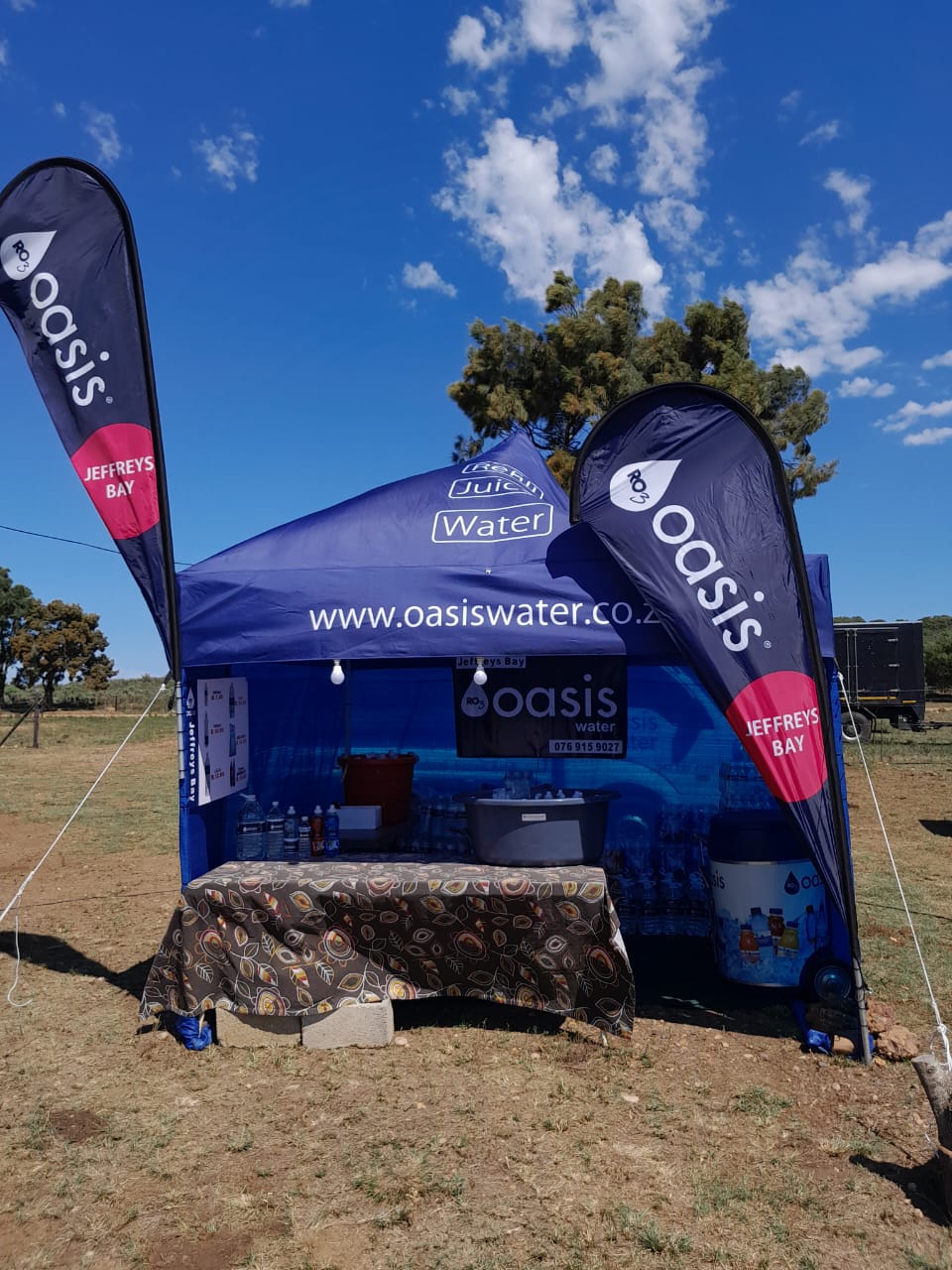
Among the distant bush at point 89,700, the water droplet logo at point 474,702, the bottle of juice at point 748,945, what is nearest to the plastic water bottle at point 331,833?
the water droplet logo at point 474,702

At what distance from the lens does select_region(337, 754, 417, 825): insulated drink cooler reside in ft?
18.5

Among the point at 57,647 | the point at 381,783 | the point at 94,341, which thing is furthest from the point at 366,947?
the point at 57,647

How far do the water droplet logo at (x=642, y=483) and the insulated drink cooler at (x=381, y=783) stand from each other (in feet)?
7.82

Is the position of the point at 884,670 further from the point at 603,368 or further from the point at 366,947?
the point at 366,947

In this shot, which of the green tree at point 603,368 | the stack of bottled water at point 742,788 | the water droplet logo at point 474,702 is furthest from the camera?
the green tree at point 603,368

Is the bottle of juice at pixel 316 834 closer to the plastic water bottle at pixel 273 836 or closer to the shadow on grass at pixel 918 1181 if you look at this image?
the plastic water bottle at pixel 273 836

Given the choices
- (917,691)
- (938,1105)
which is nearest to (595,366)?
(917,691)

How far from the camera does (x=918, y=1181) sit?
3.16 m

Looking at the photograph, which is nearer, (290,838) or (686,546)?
(686,546)

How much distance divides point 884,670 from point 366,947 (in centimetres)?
1934

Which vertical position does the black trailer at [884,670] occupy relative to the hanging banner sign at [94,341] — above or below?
below

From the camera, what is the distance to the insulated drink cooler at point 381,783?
5.65m

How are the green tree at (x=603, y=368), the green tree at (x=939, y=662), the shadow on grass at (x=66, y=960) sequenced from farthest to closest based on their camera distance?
1. the green tree at (x=939, y=662)
2. the green tree at (x=603, y=368)
3. the shadow on grass at (x=66, y=960)

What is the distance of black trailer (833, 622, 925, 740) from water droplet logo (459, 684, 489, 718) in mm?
16516
